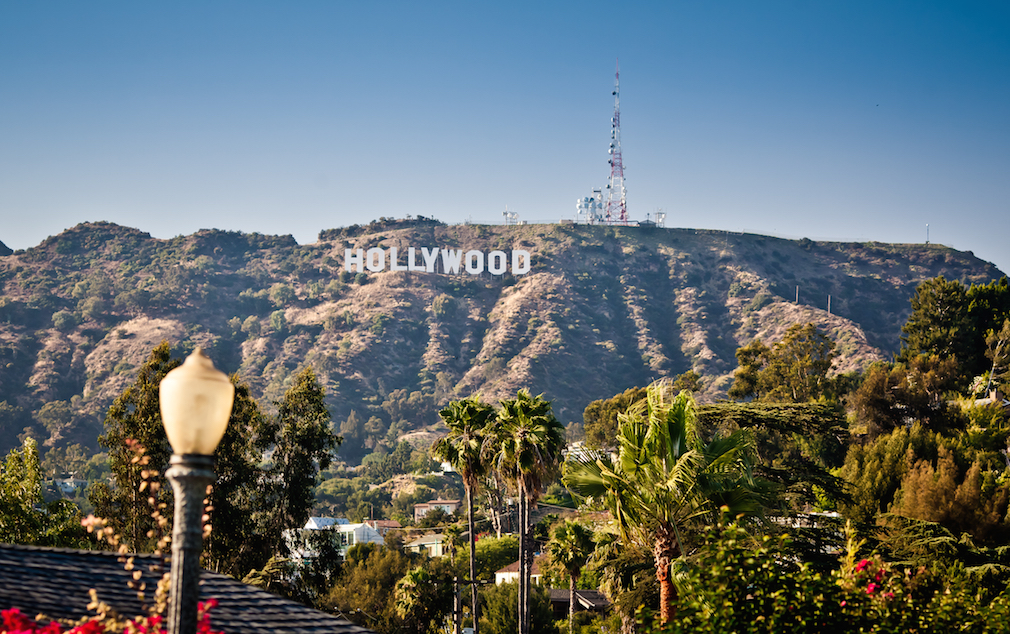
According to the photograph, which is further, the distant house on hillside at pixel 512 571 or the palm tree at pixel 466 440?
the distant house on hillside at pixel 512 571

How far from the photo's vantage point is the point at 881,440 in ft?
164

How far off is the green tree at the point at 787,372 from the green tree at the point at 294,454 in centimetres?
5136

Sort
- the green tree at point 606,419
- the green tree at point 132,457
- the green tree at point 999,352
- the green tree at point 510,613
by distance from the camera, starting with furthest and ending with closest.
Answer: the green tree at point 606,419
the green tree at point 999,352
the green tree at point 510,613
the green tree at point 132,457

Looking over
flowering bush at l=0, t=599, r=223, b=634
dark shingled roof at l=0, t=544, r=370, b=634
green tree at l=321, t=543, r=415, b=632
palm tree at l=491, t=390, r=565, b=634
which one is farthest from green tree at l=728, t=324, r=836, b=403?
flowering bush at l=0, t=599, r=223, b=634

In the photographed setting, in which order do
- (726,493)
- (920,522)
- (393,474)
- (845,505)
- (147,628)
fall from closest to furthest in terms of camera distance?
(147,628) → (726,493) → (920,522) → (845,505) → (393,474)

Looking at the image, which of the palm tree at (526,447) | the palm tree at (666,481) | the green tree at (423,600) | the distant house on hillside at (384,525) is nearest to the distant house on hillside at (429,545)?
the distant house on hillside at (384,525)

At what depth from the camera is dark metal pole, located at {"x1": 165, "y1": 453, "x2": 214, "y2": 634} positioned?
18.6 feet

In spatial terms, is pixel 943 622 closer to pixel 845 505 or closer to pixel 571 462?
pixel 571 462

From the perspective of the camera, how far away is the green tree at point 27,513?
132 ft

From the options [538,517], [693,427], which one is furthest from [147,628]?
[538,517]

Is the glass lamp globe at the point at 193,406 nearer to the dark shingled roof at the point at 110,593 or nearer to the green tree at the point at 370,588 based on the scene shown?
the dark shingled roof at the point at 110,593

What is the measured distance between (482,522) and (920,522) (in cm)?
8489

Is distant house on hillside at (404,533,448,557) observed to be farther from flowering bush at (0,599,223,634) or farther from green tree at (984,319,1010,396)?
flowering bush at (0,599,223,634)

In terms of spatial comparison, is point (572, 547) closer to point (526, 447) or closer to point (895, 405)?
point (526, 447)
